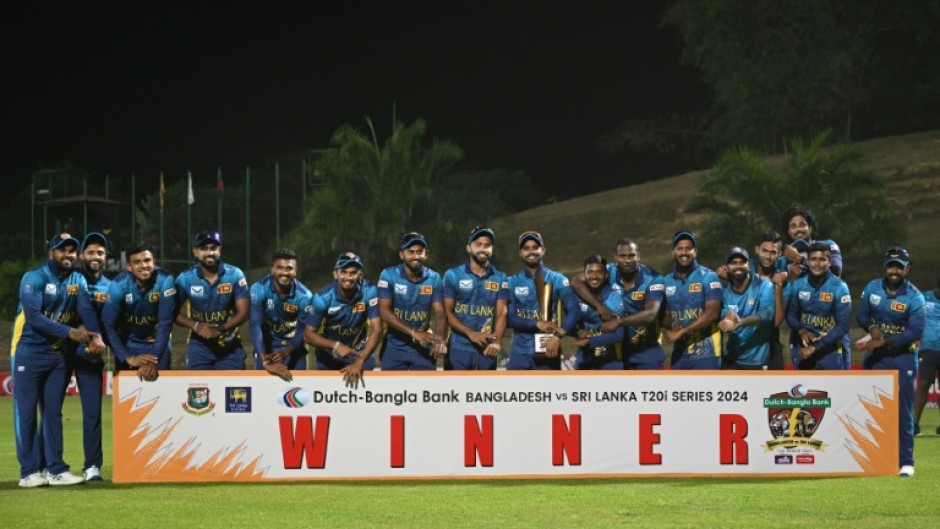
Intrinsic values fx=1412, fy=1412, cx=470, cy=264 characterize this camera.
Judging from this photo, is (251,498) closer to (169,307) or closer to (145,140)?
(169,307)

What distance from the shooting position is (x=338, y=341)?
13.0m

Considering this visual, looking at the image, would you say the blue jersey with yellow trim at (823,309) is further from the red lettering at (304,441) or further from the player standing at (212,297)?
the player standing at (212,297)

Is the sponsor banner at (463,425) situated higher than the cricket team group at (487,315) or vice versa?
the cricket team group at (487,315)

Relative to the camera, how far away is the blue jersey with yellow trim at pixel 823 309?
42.5ft

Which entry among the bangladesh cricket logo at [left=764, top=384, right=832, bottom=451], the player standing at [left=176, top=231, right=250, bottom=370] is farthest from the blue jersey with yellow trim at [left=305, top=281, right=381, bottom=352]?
the bangladesh cricket logo at [left=764, top=384, right=832, bottom=451]

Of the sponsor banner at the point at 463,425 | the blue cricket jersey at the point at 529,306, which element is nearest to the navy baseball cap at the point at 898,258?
the sponsor banner at the point at 463,425

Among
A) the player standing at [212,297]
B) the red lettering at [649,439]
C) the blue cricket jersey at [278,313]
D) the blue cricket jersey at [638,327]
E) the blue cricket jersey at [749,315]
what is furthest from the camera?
the blue cricket jersey at [638,327]

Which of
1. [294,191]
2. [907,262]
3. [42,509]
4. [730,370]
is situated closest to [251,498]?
[42,509]

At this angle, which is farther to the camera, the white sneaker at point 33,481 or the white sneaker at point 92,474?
the white sneaker at point 92,474

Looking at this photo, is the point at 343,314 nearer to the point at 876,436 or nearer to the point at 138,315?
the point at 138,315

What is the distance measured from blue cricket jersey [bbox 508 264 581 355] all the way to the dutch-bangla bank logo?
6.91 ft

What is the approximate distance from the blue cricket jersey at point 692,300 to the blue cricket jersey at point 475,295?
144 cm

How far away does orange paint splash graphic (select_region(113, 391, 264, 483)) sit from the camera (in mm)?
12148

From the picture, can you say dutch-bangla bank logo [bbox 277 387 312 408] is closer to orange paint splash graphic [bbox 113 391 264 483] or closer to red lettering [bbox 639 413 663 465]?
orange paint splash graphic [bbox 113 391 264 483]
